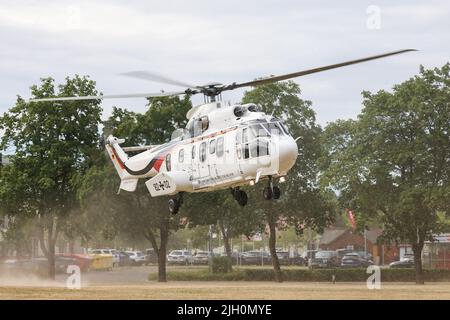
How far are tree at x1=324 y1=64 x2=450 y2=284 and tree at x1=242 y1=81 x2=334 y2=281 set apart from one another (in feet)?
14.1

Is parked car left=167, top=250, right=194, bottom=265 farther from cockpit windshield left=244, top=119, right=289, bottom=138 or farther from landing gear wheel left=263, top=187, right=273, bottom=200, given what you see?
cockpit windshield left=244, top=119, right=289, bottom=138

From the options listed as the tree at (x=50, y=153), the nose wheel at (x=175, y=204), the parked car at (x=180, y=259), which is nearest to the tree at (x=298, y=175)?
the tree at (x=50, y=153)

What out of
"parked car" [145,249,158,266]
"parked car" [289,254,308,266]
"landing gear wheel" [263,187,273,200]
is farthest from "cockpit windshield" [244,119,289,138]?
"parked car" [145,249,158,266]

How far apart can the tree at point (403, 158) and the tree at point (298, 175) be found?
4.29m

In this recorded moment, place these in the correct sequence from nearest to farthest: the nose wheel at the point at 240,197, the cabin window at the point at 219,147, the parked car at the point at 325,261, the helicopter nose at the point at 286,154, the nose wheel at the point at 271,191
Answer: the helicopter nose at the point at 286,154 → the nose wheel at the point at 271,191 → the cabin window at the point at 219,147 → the nose wheel at the point at 240,197 → the parked car at the point at 325,261

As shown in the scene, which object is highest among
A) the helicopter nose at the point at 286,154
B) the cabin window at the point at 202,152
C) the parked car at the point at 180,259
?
the cabin window at the point at 202,152

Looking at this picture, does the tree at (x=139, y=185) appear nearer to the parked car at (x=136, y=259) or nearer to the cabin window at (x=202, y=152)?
the cabin window at (x=202, y=152)

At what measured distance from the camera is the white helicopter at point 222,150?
124 feet

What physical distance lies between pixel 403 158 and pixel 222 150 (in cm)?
3283

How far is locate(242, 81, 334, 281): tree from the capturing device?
76.5 meters

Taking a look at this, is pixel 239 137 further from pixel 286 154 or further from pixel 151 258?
pixel 151 258

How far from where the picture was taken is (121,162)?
49969 mm
